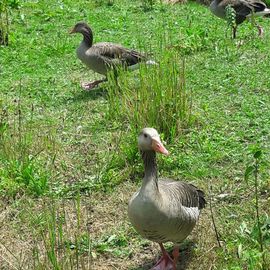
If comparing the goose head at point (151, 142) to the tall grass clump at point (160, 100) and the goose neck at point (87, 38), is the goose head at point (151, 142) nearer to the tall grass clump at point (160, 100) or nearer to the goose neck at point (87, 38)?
the tall grass clump at point (160, 100)

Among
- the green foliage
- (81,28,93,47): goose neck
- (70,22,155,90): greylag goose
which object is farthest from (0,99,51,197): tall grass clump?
the green foliage

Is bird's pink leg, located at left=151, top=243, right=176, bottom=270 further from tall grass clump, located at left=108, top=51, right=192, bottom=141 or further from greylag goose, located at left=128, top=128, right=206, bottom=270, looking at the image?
tall grass clump, located at left=108, top=51, right=192, bottom=141

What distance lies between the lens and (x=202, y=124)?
7883 mm

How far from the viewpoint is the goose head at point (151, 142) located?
5.14 metres

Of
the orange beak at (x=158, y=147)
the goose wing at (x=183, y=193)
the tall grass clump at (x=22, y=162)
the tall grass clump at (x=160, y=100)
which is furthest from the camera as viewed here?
the tall grass clump at (x=160, y=100)

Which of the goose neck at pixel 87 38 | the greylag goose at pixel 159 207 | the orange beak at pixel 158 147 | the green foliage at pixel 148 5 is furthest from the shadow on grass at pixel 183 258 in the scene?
the green foliage at pixel 148 5

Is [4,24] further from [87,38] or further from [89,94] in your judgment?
[89,94]

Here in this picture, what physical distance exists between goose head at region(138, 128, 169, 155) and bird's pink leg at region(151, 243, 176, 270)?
84 cm

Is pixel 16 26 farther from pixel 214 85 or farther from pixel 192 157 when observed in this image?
pixel 192 157

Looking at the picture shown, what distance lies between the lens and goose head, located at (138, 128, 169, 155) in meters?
→ 5.14

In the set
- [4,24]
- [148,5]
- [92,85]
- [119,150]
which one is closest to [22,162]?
[119,150]

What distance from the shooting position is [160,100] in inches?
290

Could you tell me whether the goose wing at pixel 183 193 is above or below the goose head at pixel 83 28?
above

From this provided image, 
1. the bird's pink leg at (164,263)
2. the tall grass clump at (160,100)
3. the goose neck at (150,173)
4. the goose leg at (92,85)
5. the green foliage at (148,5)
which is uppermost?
the goose neck at (150,173)
